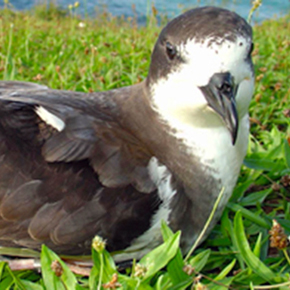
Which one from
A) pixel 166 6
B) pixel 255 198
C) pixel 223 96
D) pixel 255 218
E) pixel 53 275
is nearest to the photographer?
pixel 223 96

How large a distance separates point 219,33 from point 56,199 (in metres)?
0.83

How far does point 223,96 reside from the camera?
66.2 inches

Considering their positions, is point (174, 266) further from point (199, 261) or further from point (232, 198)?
point (232, 198)

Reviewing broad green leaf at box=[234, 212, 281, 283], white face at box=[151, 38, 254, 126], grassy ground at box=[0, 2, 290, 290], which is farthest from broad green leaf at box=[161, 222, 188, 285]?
white face at box=[151, 38, 254, 126]

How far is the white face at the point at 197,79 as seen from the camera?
5.48ft

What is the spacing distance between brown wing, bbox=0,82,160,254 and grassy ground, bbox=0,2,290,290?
108 millimetres

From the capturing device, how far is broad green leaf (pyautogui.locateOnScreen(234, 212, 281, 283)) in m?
1.91

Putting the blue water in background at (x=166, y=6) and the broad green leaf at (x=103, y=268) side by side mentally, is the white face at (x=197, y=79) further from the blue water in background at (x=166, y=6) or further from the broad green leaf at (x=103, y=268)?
the blue water in background at (x=166, y=6)

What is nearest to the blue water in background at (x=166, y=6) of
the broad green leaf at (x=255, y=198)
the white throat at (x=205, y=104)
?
the broad green leaf at (x=255, y=198)

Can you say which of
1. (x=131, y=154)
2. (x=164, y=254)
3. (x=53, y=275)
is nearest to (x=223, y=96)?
(x=131, y=154)

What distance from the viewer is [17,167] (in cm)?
180

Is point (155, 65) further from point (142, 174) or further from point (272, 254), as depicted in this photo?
point (272, 254)

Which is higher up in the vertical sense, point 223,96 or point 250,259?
point 223,96

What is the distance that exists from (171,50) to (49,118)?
20.2 inches
